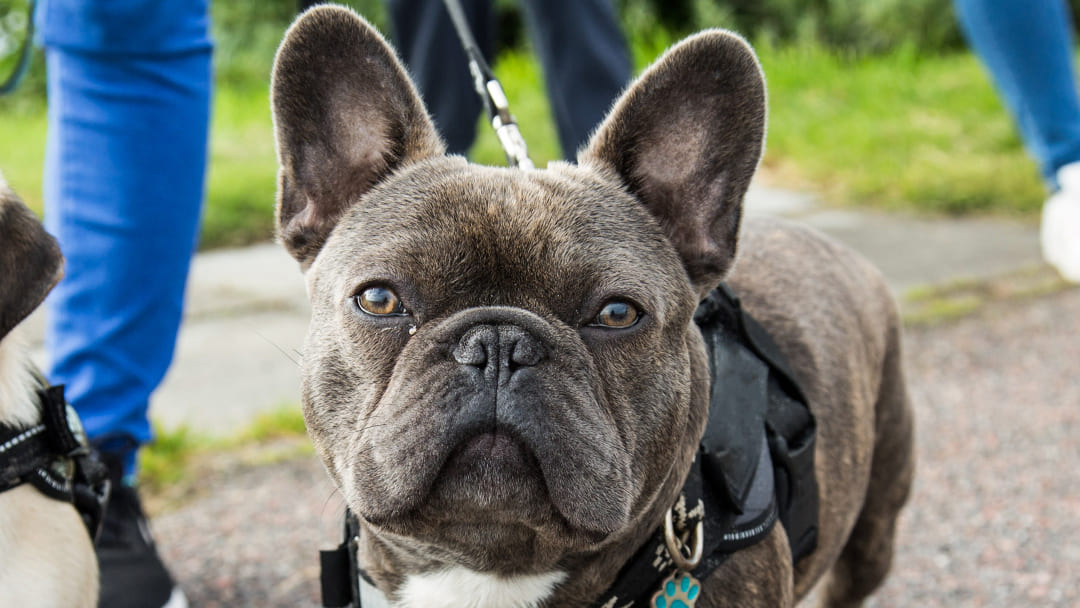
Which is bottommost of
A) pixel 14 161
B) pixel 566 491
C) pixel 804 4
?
pixel 804 4

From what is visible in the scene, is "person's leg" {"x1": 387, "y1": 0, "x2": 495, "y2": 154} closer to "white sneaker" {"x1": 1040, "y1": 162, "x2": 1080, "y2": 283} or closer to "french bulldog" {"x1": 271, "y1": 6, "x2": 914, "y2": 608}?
"french bulldog" {"x1": 271, "y1": 6, "x2": 914, "y2": 608}

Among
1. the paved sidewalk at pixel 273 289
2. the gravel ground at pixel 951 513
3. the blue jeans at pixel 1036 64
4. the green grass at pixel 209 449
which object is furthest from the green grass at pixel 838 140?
the blue jeans at pixel 1036 64

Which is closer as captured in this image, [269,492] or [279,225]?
[279,225]

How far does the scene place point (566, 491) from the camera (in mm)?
1938

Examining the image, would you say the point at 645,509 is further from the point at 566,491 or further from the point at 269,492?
the point at 269,492

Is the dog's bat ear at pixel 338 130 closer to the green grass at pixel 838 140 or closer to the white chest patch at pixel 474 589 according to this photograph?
the white chest patch at pixel 474 589

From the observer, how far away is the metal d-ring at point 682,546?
216 cm

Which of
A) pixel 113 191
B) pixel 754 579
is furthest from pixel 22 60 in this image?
pixel 754 579

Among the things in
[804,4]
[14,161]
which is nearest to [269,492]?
[14,161]

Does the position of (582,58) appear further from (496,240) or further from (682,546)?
(682,546)

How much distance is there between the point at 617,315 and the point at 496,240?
0.85ft

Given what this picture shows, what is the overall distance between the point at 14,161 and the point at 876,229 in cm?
683

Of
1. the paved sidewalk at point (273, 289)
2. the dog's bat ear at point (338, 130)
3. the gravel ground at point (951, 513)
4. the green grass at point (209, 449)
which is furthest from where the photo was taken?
the paved sidewalk at point (273, 289)

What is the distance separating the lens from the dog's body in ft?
7.44
